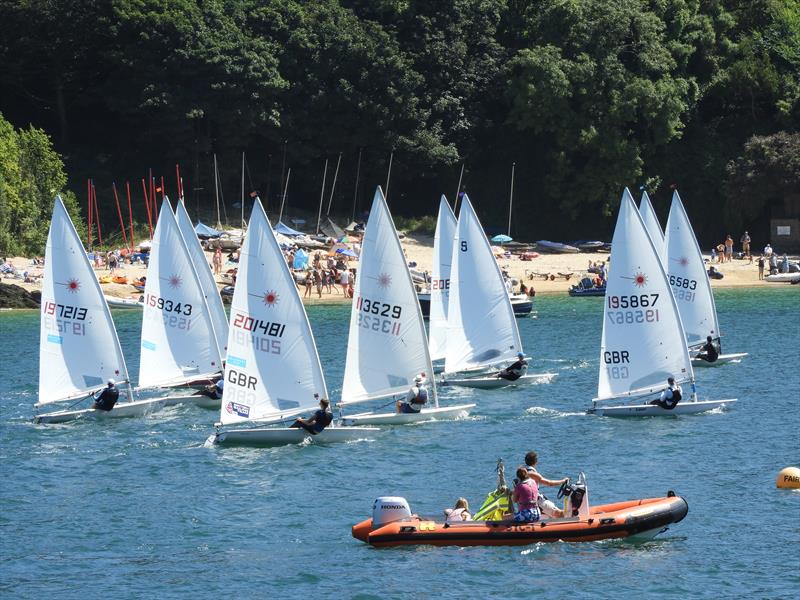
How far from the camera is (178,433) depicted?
51.5 meters

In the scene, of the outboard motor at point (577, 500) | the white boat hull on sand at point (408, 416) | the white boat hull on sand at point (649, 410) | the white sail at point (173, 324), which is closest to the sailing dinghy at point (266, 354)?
the white boat hull on sand at point (408, 416)

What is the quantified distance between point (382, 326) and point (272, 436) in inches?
205

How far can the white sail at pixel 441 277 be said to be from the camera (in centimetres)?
6131

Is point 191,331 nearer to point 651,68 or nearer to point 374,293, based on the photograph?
point 374,293

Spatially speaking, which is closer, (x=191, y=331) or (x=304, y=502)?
(x=304, y=502)

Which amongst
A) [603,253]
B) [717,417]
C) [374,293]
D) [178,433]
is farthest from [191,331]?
[603,253]

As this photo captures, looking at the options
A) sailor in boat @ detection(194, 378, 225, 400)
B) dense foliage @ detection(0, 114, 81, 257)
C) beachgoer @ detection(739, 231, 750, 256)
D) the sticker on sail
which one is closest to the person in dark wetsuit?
sailor in boat @ detection(194, 378, 225, 400)

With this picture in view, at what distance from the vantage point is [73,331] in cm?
5272

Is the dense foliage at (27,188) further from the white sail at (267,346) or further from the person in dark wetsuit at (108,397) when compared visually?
the white sail at (267,346)

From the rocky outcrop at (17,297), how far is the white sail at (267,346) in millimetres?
48316

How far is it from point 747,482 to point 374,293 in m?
13.6

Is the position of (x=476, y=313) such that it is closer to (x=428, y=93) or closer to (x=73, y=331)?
(x=73, y=331)

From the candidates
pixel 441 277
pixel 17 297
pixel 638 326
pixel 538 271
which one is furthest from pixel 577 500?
pixel 538 271

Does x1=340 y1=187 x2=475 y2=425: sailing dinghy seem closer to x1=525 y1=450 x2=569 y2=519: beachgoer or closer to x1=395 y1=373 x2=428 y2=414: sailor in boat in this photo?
x1=395 y1=373 x2=428 y2=414: sailor in boat
